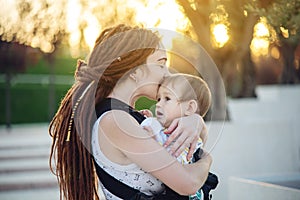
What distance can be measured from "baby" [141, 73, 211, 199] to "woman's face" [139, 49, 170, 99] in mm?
31

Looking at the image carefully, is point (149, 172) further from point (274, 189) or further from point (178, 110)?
point (274, 189)

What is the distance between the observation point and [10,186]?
8352 mm

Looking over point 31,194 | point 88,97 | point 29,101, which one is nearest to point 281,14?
point 88,97

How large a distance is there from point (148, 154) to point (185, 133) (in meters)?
0.22

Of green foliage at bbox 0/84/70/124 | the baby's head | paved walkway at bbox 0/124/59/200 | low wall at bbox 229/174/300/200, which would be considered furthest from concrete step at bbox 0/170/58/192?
green foliage at bbox 0/84/70/124

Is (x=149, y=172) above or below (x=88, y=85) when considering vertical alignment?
below

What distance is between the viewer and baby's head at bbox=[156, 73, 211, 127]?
2559mm

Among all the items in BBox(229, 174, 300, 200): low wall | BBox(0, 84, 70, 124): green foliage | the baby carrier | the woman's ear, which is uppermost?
the woman's ear

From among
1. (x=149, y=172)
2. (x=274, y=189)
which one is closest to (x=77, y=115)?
(x=149, y=172)

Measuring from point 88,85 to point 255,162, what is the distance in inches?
254

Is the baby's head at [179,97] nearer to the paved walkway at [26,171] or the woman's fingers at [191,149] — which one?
the woman's fingers at [191,149]

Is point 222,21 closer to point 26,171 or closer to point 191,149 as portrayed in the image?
point 191,149

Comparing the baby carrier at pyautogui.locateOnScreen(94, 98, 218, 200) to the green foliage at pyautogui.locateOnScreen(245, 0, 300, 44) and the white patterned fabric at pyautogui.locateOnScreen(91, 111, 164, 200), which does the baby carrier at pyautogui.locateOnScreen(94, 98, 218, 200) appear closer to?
the white patterned fabric at pyautogui.locateOnScreen(91, 111, 164, 200)

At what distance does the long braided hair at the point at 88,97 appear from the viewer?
7.98 ft
